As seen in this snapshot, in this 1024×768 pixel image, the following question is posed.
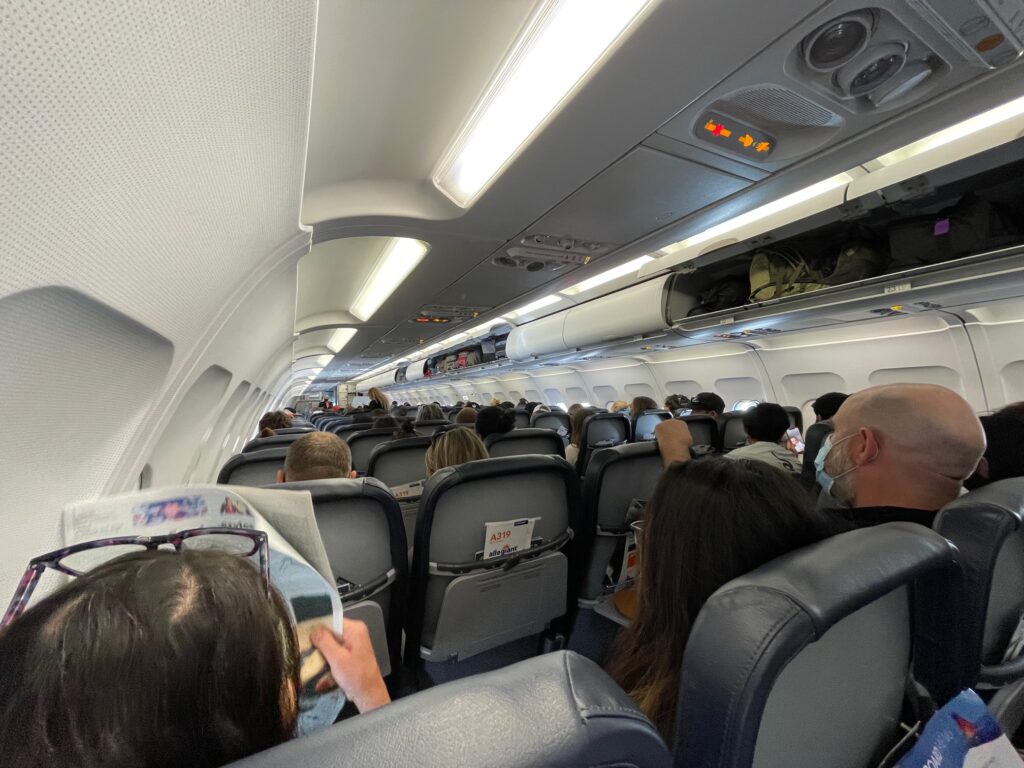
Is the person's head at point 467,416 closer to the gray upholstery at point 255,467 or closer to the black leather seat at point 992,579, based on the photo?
the gray upholstery at point 255,467

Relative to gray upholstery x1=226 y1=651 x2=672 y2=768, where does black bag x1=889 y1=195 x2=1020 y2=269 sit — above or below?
above

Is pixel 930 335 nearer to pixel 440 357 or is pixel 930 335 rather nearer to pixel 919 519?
pixel 919 519

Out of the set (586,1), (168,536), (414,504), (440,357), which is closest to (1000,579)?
(168,536)

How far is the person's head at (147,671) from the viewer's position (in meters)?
0.39

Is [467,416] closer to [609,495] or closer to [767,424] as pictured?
[609,495]

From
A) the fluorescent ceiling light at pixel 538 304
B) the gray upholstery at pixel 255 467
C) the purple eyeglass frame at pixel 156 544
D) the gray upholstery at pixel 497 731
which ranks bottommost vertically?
the gray upholstery at pixel 255 467

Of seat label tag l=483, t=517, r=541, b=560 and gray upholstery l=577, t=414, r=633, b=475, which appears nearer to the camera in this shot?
seat label tag l=483, t=517, r=541, b=560

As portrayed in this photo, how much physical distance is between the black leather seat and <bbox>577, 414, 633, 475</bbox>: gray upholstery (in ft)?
11.9

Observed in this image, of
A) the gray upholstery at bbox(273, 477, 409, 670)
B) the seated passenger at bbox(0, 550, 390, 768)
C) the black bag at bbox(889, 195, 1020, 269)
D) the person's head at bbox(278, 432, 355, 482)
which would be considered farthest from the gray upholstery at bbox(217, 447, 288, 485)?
the black bag at bbox(889, 195, 1020, 269)

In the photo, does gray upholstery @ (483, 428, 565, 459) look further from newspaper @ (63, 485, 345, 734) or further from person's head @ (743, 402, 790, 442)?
newspaper @ (63, 485, 345, 734)

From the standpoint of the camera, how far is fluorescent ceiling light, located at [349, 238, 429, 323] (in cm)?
438

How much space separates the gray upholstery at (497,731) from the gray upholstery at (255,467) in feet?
10.9

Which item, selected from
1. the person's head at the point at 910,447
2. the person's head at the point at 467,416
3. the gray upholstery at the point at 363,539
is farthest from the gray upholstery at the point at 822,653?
the person's head at the point at 467,416

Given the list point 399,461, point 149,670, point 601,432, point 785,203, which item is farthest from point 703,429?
point 149,670
